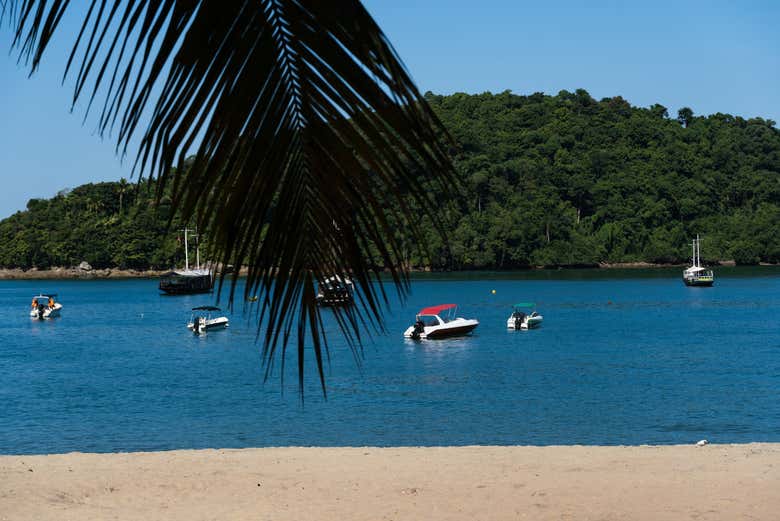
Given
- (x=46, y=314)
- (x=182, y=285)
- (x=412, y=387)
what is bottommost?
(x=412, y=387)

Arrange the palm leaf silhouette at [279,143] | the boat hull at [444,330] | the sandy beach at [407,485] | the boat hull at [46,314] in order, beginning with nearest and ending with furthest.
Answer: the palm leaf silhouette at [279,143] < the sandy beach at [407,485] < the boat hull at [444,330] < the boat hull at [46,314]

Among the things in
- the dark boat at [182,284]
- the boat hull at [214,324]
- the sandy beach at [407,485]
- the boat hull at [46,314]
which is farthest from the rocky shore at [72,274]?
the sandy beach at [407,485]

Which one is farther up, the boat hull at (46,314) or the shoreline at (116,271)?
the shoreline at (116,271)

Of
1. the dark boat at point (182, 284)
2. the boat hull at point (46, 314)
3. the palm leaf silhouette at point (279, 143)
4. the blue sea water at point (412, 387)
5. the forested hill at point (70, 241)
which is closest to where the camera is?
the palm leaf silhouette at point (279, 143)

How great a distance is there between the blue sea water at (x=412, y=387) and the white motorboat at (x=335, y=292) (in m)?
2.26

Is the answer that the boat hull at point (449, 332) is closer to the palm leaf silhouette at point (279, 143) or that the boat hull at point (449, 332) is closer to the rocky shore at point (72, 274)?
the palm leaf silhouette at point (279, 143)

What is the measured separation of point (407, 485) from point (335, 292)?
12.6m

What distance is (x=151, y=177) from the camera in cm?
203

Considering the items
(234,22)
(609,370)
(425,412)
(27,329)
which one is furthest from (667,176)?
(234,22)

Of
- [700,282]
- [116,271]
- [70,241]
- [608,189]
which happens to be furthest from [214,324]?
[116,271]

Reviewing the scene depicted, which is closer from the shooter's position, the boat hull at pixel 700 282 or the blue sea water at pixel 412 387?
the blue sea water at pixel 412 387

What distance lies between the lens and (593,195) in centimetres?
15238

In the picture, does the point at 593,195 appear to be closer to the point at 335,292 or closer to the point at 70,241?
the point at 70,241

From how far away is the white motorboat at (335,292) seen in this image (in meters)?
2.10
